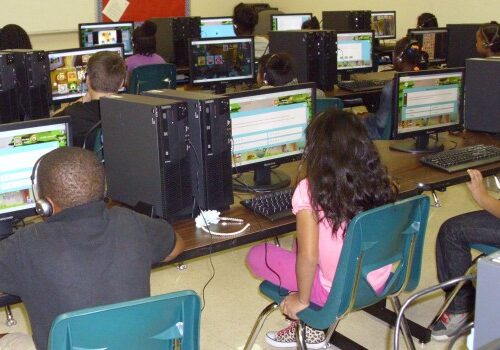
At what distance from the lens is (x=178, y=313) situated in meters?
1.66

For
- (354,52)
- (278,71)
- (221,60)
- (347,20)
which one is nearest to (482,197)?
(278,71)

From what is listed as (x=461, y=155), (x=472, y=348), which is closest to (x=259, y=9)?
(x=461, y=155)

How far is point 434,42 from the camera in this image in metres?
6.55

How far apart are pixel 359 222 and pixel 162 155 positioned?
0.73 metres

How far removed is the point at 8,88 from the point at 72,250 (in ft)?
8.38

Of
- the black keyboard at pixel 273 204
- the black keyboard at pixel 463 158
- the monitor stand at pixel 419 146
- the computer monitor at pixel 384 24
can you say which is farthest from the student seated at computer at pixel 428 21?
the black keyboard at pixel 273 204

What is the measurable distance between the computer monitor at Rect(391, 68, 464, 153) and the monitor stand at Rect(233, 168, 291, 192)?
71 cm

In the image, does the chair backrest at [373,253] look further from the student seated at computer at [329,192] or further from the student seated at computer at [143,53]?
the student seated at computer at [143,53]

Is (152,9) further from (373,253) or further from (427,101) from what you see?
(373,253)

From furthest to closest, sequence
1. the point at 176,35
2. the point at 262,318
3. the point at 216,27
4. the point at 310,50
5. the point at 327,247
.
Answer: the point at 216,27, the point at 176,35, the point at 310,50, the point at 262,318, the point at 327,247

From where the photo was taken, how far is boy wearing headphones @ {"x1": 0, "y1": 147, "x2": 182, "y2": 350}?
173 cm

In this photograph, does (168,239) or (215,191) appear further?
(215,191)

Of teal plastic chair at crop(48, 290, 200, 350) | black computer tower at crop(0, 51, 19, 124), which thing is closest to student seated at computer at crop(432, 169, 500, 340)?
teal plastic chair at crop(48, 290, 200, 350)

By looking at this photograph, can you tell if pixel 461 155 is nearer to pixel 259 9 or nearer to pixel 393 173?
pixel 393 173
